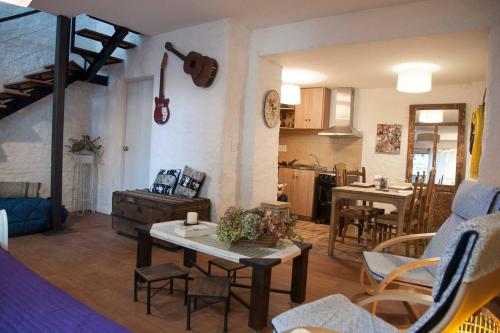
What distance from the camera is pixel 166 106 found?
4887mm

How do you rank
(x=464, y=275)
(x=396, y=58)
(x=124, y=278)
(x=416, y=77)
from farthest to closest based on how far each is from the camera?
(x=416, y=77), (x=396, y=58), (x=124, y=278), (x=464, y=275)

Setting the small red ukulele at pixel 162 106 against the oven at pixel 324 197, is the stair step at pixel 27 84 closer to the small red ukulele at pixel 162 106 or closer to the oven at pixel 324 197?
the small red ukulele at pixel 162 106

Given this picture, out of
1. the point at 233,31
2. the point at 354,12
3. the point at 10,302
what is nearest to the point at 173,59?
the point at 233,31

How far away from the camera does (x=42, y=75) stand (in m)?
4.98

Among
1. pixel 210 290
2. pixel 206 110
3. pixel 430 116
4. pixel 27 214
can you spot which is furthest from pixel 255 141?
pixel 430 116

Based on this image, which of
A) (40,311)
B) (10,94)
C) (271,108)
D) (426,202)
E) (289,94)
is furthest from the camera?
(289,94)

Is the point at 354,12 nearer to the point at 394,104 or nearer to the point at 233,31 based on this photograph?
the point at 233,31

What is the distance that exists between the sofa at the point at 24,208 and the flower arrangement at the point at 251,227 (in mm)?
3069

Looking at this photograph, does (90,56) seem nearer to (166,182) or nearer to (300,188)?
(166,182)

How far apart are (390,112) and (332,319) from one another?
547 cm

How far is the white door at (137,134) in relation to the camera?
5535 millimetres

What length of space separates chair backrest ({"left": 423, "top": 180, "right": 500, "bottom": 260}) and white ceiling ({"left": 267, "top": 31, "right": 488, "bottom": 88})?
69.1 inches

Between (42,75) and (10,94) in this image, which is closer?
(10,94)

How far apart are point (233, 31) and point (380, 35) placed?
1698mm
